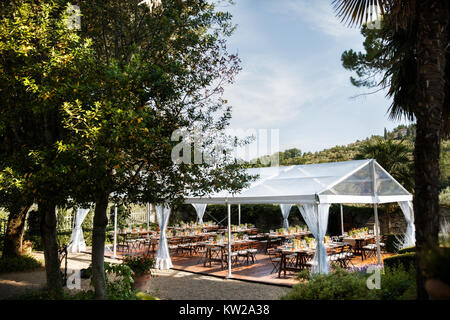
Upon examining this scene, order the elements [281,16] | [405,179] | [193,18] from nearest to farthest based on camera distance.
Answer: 1. [193,18]
2. [281,16]
3. [405,179]

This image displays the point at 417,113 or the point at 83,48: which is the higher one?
the point at 83,48

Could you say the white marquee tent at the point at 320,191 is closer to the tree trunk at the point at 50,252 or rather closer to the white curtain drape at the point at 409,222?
the white curtain drape at the point at 409,222

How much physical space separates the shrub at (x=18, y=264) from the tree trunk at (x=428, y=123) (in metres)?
10.8

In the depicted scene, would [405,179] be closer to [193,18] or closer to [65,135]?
[193,18]

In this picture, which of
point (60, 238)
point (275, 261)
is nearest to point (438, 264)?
point (275, 261)

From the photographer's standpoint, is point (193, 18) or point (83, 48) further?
point (193, 18)

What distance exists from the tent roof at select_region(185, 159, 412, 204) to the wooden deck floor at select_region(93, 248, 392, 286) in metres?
1.95

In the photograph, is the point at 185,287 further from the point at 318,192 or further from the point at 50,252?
the point at 318,192

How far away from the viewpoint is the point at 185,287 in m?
7.84

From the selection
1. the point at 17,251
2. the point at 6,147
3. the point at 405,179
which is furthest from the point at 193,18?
the point at 405,179

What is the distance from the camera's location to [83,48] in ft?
15.1

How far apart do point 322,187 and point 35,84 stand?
21.8 feet

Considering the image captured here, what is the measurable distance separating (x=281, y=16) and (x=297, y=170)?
4681 mm

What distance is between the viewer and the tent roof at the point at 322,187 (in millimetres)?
8289
